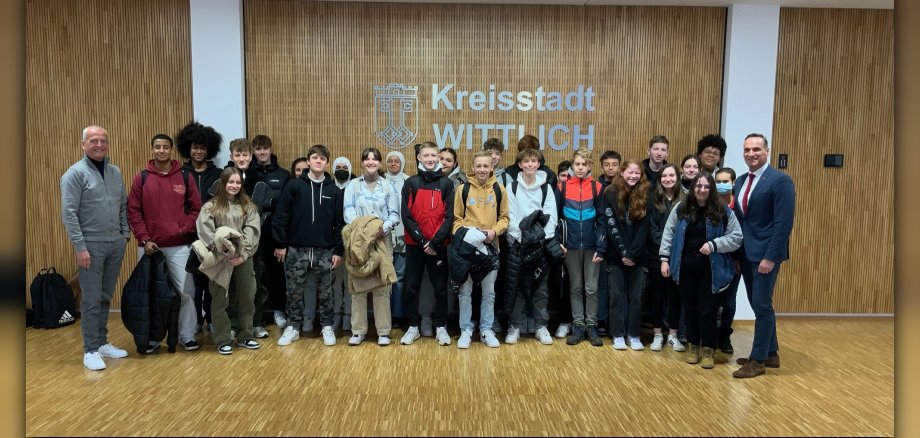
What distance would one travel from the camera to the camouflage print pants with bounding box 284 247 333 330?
4203 mm

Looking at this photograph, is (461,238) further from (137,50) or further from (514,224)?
(137,50)

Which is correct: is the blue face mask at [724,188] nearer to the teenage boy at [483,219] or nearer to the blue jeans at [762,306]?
the blue jeans at [762,306]

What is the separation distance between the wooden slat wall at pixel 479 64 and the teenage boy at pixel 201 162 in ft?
1.60

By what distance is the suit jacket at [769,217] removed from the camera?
350cm

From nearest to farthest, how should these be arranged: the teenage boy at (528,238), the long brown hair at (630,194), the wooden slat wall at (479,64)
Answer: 1. the long brown hair at (630,194)
2. the teenage boy at (528,238)
3. the wooden slat wall at (479,64)

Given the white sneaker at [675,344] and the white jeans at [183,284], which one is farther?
the white sneaker at [675,344]

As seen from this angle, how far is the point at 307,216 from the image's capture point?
13.7 ft

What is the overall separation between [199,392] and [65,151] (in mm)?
3143

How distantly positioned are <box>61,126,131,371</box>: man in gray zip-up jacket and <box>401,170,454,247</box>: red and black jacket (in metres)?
2.00

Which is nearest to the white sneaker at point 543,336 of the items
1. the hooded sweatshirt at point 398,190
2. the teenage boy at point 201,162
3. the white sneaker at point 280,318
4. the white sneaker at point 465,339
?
the white sneaker at point 465,339

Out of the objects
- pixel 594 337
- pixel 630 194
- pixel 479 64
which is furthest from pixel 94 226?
pixel 630 194

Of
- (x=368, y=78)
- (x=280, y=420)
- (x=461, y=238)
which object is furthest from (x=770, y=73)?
(x=280, y=420)

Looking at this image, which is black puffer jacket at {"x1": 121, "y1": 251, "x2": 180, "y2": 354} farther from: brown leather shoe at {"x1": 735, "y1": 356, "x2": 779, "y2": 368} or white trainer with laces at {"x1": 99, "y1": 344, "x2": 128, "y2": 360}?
brown leather shoe at {"x1": 735, "y1": 356, "x2": 779, "y2": 368}

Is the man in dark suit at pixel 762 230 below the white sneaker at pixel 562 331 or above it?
above
